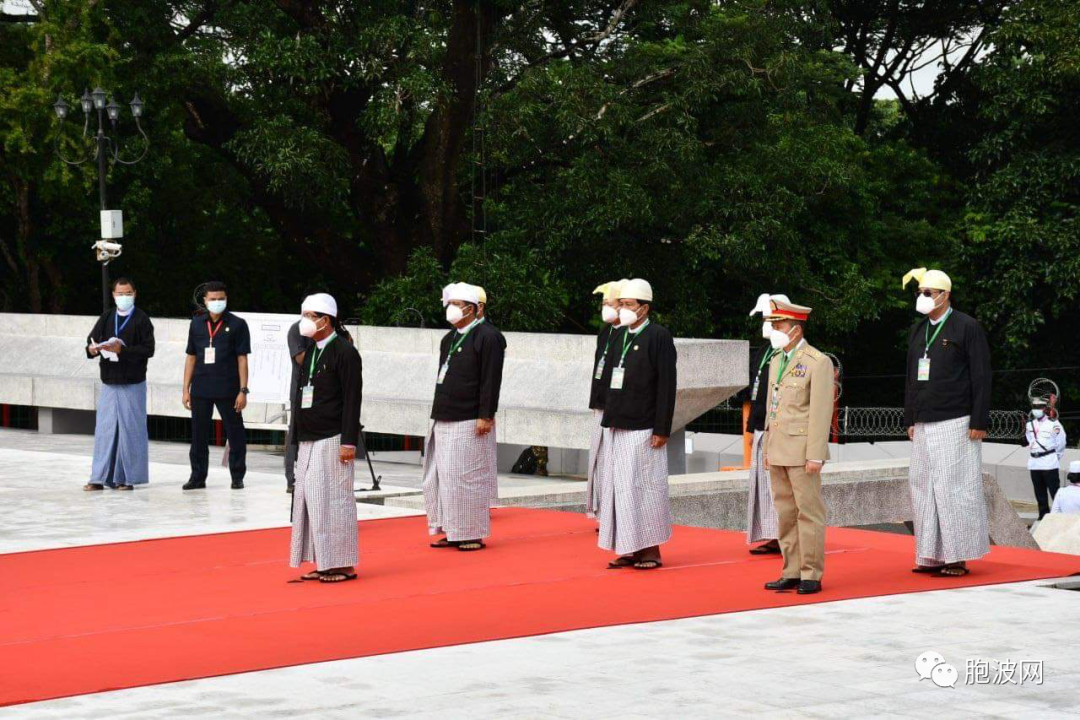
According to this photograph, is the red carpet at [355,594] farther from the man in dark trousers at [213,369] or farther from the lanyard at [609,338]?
the man in dark trousers at [213,369]

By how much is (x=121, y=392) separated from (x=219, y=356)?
1.00 meters

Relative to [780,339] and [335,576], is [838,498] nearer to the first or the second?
[780,339]

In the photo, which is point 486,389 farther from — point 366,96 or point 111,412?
point 366,96

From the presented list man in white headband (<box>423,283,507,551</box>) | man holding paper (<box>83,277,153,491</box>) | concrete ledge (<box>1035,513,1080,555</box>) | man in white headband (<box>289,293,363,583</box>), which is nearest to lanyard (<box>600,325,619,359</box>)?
man in white headband (<box>423,283,507,551</box>)

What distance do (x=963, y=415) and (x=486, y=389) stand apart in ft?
10.8

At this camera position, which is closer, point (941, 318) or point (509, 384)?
point (941, 318)

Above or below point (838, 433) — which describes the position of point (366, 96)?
above

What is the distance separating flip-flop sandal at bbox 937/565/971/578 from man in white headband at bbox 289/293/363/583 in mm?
3812

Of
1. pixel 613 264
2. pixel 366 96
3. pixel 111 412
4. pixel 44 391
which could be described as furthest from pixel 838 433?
pixel 111 412

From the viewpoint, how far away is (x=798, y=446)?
32.0ft

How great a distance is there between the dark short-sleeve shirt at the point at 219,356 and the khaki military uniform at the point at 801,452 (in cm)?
666

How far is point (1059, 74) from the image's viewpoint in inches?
1153

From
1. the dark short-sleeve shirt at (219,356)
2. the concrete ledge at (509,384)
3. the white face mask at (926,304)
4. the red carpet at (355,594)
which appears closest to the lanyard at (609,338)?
the red carpet at (355,594)

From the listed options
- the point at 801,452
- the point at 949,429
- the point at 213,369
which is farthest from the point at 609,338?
the point at 213,369
